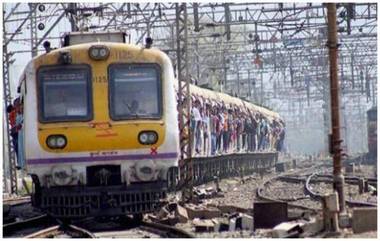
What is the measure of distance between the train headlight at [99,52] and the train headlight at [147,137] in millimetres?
1202

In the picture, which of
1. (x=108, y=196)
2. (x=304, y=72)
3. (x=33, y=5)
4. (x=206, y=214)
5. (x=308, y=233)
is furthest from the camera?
(x=304, y=72)

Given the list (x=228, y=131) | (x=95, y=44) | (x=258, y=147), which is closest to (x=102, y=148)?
(x=95, y=44)

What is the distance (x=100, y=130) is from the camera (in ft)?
41.0

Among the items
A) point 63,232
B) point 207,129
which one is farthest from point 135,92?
point 207,129

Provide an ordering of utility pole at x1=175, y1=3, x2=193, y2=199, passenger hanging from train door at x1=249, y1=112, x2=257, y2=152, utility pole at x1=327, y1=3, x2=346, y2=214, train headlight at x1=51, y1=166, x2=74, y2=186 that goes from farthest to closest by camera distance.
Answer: passenger hanging from train door at x1=249, y1=112, x2=257, y2=152 < utility pole at x1=175, y1=3, x2=193, y2=199 < train headlight at x1=51, y1=166, x2=74, y2=186 < utility pole at x1=327, y1=3, x2=346, y2=214

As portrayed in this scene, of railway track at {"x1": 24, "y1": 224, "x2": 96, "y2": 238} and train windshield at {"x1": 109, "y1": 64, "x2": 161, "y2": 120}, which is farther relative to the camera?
train windshield at {"x1": 109, "y1": 64, "x2": 161, "y2": 120}

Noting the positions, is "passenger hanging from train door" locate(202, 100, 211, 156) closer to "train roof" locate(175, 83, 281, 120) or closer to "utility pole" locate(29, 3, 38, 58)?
"train roof" locate(175, 83, 281, 120)

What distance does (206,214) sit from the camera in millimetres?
13469

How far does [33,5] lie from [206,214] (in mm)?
14918

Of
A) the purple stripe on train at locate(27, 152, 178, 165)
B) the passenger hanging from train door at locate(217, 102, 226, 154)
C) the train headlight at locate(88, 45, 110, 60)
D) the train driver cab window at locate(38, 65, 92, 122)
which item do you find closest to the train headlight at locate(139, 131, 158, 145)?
the purple stripe on train at locate(27, 152, 178, 165)

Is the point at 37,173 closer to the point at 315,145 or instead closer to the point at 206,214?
the point at 206,214

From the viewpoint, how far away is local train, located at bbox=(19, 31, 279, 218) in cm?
1238

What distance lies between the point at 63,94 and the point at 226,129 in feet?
36.8

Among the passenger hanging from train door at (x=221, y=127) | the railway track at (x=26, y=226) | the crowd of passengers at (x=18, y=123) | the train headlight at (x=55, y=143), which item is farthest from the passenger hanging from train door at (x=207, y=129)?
the train headlight at (x=55, y=143)
